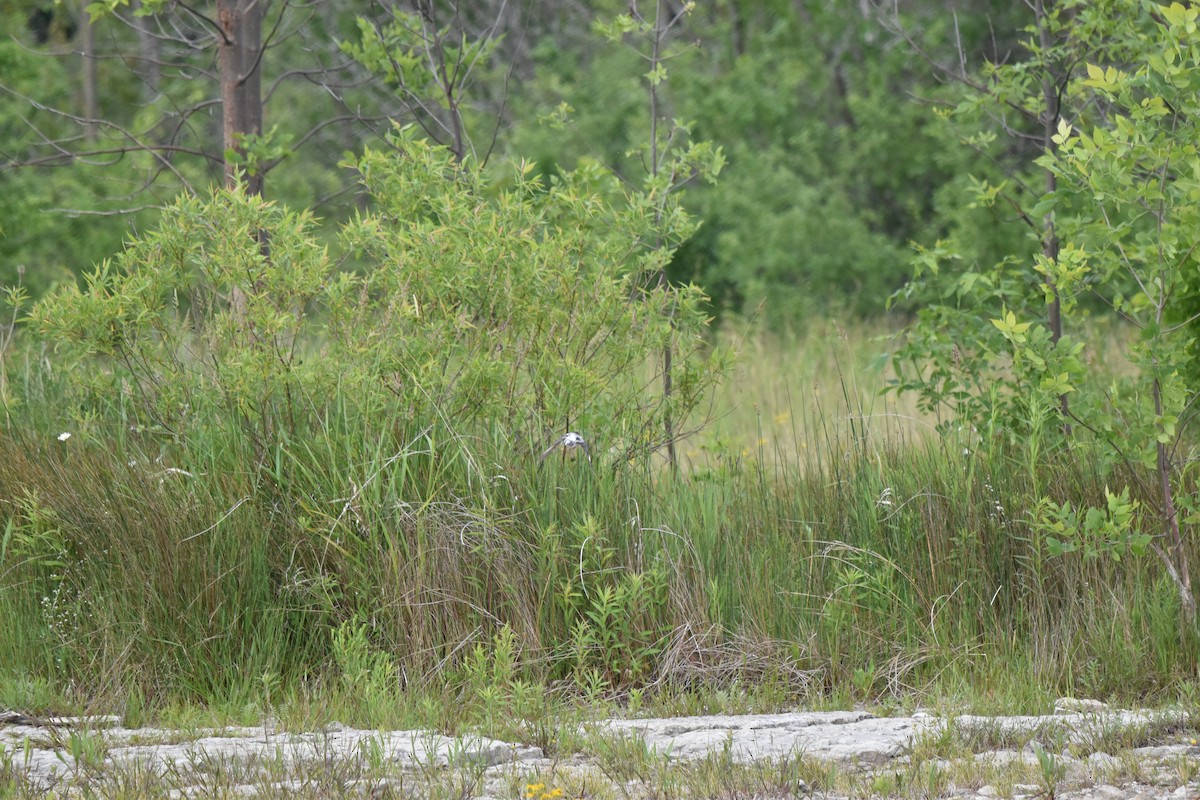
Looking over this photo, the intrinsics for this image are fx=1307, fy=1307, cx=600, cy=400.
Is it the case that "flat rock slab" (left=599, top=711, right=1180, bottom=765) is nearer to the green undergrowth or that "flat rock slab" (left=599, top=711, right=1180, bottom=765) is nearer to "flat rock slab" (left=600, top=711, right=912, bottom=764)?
"flat rock slab" (left=600, top=711, right=912, bottom=764)

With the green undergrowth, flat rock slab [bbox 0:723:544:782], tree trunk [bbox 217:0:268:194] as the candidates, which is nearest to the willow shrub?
the green undergrowth

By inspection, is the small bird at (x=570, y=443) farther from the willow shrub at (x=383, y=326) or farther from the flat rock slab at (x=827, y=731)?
the flat rock slab at (x=827, y=731)

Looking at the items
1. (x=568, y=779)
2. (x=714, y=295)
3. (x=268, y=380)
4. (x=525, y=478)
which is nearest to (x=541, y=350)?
(x=525, y=478)

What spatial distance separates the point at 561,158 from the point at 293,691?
11850 millimetres

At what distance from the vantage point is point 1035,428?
4.84 meters

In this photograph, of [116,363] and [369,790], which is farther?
[116,363]

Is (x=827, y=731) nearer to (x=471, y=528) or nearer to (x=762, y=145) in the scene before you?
(x=471, y=528)

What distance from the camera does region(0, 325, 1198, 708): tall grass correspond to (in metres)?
4.70

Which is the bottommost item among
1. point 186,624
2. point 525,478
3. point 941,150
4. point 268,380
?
point 186,624

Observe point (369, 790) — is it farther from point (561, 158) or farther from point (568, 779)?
point (561, 158)

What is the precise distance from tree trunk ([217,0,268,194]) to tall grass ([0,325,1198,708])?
2474mm

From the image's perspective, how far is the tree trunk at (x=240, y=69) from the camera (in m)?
7.14

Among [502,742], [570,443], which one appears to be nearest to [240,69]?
[570,443]

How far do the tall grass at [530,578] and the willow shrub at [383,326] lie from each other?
155mm
